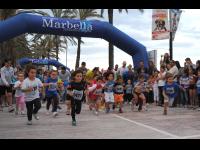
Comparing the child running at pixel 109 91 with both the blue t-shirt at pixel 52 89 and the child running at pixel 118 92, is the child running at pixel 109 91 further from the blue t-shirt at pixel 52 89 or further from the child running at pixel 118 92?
the blue t-shirt at pixel 52 89

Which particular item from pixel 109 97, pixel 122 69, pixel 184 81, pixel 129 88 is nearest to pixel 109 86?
pixel 109 97

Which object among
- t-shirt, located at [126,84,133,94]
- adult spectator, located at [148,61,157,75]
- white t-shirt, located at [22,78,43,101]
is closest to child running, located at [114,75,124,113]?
t-shirt, located at [126,84,133,94]

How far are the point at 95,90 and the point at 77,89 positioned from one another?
343 centimetres

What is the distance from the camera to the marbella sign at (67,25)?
704 inches

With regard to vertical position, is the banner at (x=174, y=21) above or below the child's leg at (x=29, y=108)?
above

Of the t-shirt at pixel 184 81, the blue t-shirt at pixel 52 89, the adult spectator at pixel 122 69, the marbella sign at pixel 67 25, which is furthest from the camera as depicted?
the adult spectator at pixel 122 69

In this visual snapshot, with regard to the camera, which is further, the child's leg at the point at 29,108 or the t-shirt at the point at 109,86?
the t-shirt at the point at 109,86

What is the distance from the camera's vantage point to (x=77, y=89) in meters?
12.1

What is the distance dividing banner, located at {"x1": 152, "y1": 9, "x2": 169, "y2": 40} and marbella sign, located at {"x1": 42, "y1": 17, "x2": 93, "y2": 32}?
270 inches

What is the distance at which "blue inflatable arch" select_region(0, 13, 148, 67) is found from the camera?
1673 centimetres

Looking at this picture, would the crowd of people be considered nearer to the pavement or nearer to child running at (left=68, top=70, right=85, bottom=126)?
child running at (left=68, top=70, right=85, bottom=126)

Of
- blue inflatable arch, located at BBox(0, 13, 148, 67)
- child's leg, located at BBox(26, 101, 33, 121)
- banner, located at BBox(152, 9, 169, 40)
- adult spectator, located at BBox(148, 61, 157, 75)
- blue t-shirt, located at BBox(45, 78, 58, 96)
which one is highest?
banner, located at BBox(152, 9, 169, 40)

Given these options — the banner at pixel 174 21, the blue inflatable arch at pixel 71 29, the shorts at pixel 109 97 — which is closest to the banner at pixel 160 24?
the banner at pixel 174 21
